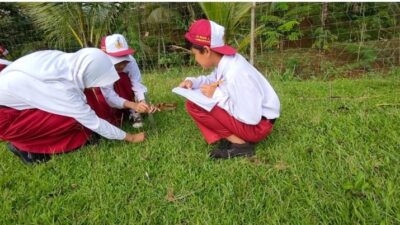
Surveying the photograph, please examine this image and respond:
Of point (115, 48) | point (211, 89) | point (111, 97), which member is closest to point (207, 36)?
point (211, 89)

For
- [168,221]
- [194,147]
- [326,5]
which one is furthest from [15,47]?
[168,221]

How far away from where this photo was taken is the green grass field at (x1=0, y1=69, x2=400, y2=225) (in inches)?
75.2

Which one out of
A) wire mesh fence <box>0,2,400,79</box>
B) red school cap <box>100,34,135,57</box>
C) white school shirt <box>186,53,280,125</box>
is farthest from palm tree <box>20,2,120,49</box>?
white school shirt <box>186,53,280,125</box>

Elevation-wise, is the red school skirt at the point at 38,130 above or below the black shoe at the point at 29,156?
above

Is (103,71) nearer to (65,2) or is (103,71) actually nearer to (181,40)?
(65,2)

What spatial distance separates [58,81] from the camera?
255cm

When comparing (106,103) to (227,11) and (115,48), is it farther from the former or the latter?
(227,11)

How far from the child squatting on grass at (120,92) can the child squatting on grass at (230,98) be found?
0.54 meters

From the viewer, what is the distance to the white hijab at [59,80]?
2.53m

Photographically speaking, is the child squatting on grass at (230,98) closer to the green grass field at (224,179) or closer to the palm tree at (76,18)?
the green grass field at (224,179)

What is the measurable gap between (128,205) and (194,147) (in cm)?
79

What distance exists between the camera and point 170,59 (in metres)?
6.79

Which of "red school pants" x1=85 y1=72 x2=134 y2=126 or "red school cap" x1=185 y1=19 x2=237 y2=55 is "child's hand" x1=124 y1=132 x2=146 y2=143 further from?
"red school cap" x1=185 y1=19 x2=237 y2=55

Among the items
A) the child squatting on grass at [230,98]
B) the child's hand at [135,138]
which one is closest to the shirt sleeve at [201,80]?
the child squatting on grass at [230,98]
